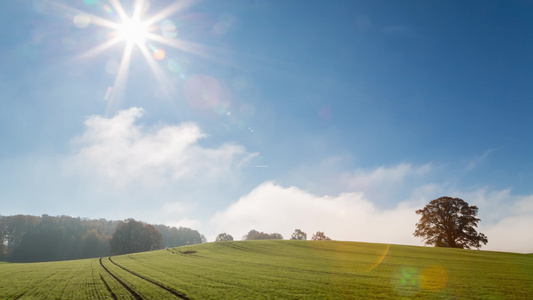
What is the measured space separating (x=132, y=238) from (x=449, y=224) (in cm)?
10340

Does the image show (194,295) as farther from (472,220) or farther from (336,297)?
(472,220)

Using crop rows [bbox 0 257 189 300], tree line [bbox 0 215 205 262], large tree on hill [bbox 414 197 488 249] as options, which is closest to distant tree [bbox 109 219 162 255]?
tree line [bbox 0 215 205 262]

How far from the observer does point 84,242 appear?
353 feet

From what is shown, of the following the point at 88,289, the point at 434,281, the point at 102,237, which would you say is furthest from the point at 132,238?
the point at 434,281

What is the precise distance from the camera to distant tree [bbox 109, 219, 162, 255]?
306 feet

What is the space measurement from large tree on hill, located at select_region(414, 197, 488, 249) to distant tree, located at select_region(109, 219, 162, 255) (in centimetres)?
9443

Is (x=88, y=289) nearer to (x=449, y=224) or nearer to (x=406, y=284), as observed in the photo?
(x=406, y=284)

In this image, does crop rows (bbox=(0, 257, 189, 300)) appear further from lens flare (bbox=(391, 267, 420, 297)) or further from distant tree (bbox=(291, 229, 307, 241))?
distant tree (bbox=(291, 229, 307, 241))

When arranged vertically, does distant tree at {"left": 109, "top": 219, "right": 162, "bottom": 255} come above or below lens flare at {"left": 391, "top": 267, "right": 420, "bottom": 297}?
below

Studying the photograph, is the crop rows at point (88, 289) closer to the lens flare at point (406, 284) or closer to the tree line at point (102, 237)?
the lens flare at point (406, 284)

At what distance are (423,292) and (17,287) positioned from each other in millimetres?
32636

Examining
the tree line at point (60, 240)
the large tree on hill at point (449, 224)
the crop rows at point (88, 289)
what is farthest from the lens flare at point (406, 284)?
the tree line at point (60, 240)

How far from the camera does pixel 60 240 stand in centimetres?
10381

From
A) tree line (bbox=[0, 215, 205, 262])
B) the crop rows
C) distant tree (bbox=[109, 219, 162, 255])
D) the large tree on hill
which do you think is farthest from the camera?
tree line (bbox=[0, 215, 205, 262])
